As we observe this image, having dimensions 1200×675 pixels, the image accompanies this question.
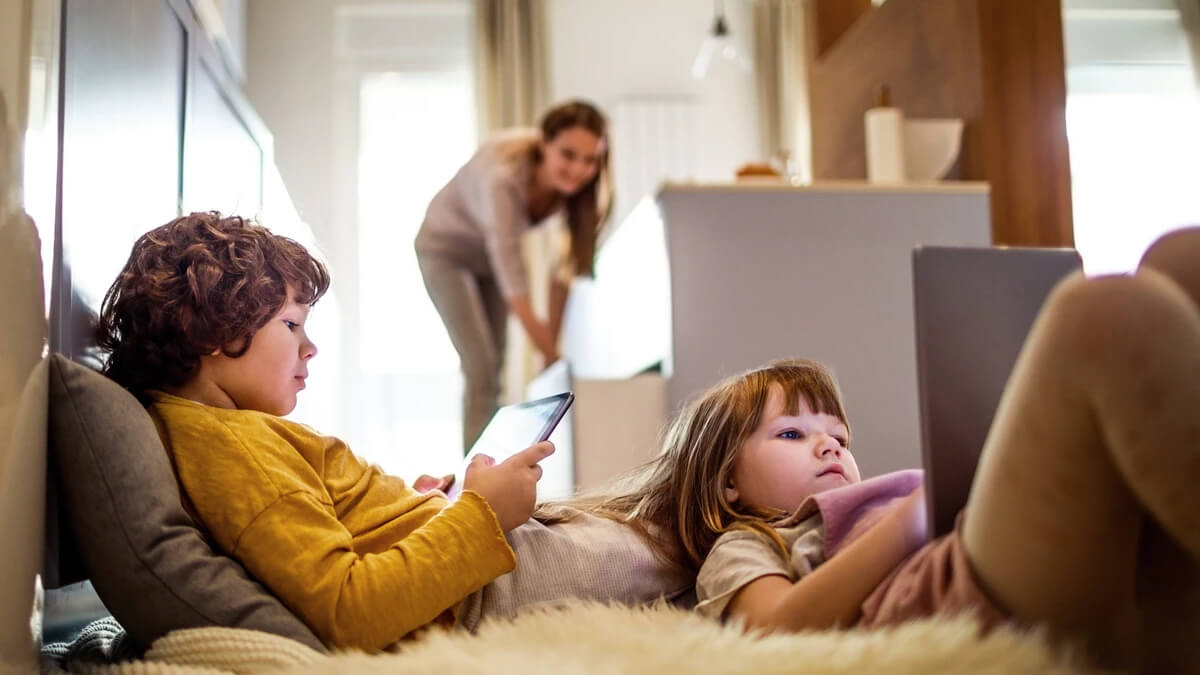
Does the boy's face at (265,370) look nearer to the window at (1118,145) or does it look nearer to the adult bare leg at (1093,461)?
the adult bare leg at (1093,461)

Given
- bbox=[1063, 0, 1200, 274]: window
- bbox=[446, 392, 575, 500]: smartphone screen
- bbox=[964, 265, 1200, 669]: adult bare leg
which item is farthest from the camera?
bbox=[1063, 0, 1200, 274]: window

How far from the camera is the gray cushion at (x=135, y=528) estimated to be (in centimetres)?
86

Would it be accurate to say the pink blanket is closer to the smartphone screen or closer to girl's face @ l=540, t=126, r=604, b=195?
the smartphone screen

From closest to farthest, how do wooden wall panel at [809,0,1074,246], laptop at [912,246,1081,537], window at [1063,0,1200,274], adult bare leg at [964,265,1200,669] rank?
adult bare leg at [964,265,1200,669], laptop at [912,246,1081,537], wooden wall panel at [809,0,1074,246], window at [1063,0,1200,274]

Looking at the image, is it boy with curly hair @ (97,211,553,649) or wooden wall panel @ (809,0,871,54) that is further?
wooden wall panel @ (809,0,871,54)

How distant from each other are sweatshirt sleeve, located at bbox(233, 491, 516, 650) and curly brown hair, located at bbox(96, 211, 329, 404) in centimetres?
20

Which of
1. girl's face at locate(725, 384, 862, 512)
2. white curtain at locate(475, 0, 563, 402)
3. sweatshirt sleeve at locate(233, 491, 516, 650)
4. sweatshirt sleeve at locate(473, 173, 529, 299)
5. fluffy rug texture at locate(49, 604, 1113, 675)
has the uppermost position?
white curtain at locate(475, 0, 563, 402)

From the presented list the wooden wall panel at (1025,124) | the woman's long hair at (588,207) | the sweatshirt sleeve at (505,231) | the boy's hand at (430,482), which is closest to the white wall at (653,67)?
the woman's long hair at (588,207)

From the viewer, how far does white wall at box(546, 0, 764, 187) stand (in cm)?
482

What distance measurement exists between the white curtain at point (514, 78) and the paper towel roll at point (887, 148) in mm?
2275

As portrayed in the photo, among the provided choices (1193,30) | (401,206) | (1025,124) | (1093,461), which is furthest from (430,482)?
(401,206)

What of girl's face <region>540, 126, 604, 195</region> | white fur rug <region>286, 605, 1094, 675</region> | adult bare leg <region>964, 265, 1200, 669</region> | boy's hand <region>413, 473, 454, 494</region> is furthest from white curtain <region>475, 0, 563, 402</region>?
adult bare leg <region>964, 265, 1200, 669</region>

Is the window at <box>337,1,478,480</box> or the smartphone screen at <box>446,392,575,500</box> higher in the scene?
the window at <box>337,1,478,480</box>

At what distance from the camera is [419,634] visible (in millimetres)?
884
